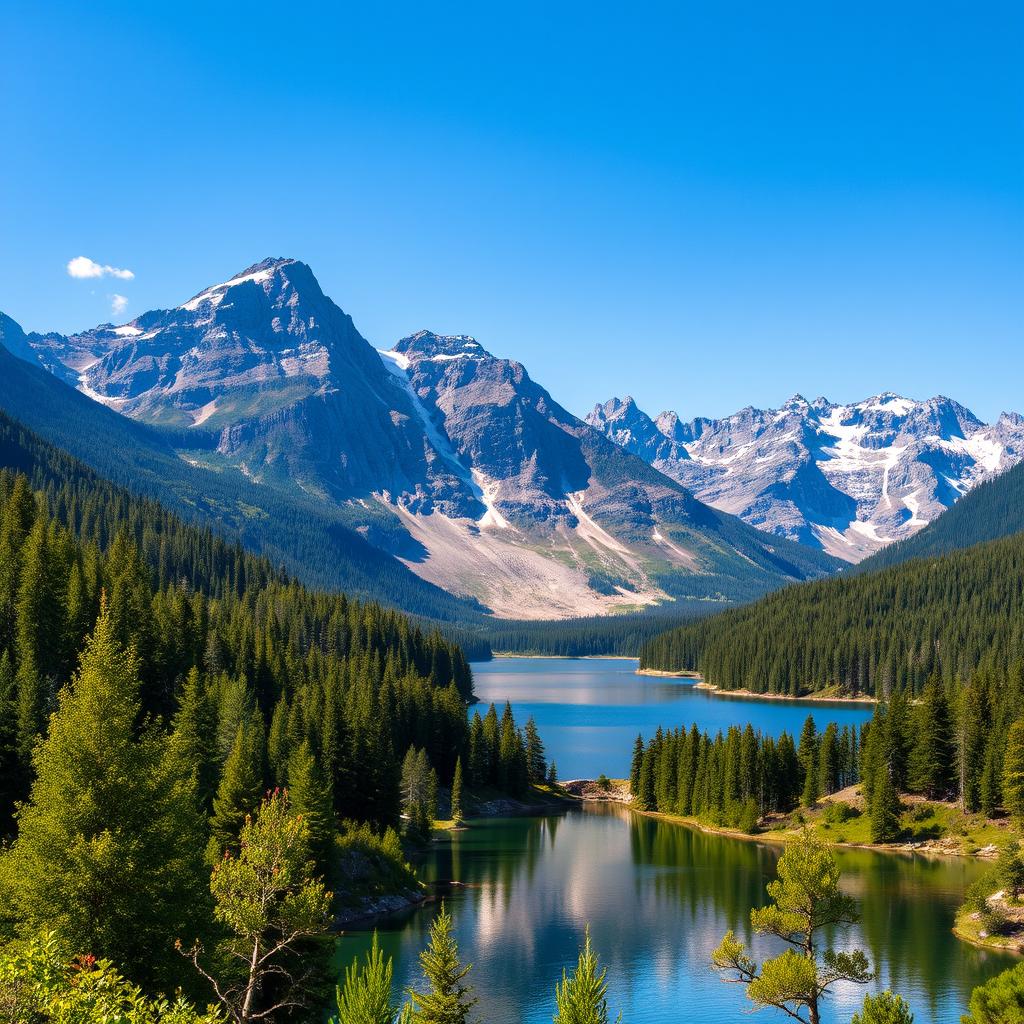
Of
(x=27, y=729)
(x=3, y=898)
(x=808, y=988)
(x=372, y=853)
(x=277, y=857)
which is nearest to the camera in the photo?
(x=277, y=857)

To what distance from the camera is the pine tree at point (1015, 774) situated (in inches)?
3748

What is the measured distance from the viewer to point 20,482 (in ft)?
366

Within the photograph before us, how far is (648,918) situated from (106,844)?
63179 mm

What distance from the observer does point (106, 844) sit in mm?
30125

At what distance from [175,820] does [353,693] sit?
3457 inches

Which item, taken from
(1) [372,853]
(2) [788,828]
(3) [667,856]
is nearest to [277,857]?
(1) [372,853]

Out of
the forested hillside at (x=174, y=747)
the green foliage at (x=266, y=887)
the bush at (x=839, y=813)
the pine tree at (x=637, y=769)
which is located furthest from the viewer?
the pine tree at (x=637, y=769)

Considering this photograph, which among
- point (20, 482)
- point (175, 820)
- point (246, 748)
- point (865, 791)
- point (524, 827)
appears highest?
point (20, 482)

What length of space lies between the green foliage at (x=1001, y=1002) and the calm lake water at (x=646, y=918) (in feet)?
60.4

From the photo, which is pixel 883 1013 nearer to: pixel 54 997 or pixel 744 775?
pixel 54 997

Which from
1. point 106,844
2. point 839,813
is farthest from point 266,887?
point 839,813

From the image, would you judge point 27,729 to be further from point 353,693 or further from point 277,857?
point 353,693

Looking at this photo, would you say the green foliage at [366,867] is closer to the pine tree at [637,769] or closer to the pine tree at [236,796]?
the pine tree at [236,796]

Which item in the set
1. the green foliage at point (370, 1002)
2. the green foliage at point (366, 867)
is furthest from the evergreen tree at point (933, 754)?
the green foliage at point (370, 1002)
